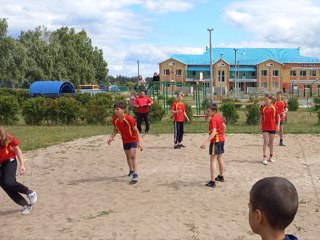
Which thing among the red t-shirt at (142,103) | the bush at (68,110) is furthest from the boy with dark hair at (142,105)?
the bush at (68,110)

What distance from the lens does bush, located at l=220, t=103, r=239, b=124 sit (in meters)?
20.7

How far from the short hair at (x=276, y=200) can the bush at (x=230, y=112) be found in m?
19.0

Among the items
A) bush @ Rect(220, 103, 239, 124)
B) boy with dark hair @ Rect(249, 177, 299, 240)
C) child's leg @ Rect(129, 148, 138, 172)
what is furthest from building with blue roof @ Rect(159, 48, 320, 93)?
boy with dark hair @ Rect(249, 177, 299, 240)

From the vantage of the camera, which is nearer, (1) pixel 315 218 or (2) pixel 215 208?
(1) pixel 315 218

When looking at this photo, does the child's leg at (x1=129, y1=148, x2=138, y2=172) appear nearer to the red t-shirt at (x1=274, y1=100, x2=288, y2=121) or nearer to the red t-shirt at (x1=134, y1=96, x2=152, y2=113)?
the red t-shirt at (x1=274, y1=100, x2=288, y2=121)

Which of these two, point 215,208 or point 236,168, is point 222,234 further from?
point 236,168

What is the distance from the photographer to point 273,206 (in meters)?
1.87

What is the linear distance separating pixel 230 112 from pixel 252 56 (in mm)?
70711

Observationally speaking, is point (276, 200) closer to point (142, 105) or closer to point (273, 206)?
point (273, 206)

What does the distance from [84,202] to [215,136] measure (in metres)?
2.51

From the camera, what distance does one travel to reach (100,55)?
7031cm

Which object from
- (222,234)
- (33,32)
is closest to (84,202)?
(222,234)

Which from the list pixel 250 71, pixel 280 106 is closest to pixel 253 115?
pixel 280 106

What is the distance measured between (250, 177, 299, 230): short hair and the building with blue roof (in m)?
80.7
